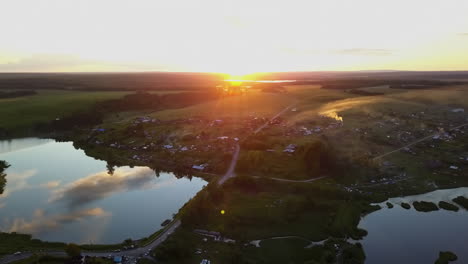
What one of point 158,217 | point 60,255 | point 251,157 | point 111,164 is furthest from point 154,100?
point 60,255

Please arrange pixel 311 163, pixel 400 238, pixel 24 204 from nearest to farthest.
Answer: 1. pixel 400 238
2. pixel 24 204
3. pixel 311 163

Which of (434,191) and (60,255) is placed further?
(434,191)

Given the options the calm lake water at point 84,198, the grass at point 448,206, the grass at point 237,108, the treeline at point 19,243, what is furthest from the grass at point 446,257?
the grass at point 237,108

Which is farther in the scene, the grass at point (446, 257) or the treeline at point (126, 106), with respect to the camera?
the treeline at point (126, 106)

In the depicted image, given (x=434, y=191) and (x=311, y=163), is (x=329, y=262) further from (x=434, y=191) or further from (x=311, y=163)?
(x=434, y=191)

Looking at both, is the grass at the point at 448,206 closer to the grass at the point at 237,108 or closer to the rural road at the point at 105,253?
the rural road at the point at 105,253

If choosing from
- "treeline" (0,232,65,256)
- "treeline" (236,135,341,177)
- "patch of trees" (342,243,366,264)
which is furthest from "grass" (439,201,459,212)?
"treeline" (0,232,65,256)
